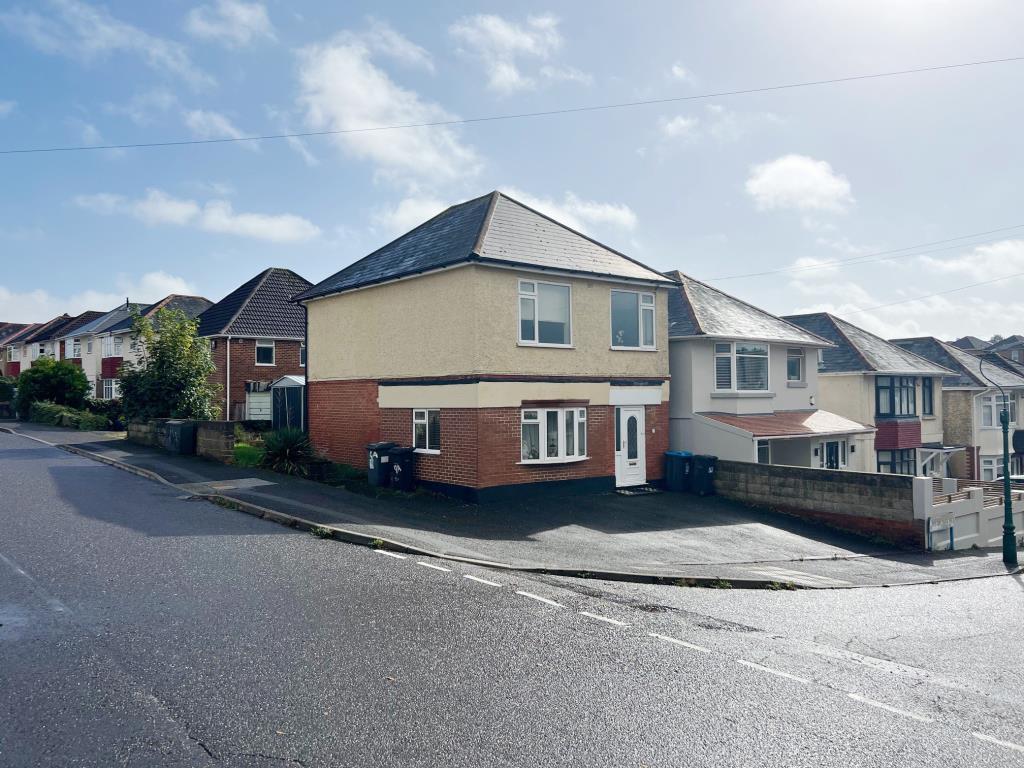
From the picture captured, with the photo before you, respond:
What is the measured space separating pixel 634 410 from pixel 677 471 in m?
2.12

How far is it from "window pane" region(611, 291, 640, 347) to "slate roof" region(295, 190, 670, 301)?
60 cm

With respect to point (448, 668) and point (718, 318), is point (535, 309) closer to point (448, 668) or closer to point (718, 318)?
point (718, 318)

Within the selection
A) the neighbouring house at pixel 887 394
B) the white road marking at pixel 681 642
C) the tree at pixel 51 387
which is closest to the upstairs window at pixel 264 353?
the tree at pixel 51 387

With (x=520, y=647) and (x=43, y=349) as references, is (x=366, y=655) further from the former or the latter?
(x=43, y=349)

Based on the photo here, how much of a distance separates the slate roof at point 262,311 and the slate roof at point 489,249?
1344 centimetres

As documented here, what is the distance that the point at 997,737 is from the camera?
570 centimetres

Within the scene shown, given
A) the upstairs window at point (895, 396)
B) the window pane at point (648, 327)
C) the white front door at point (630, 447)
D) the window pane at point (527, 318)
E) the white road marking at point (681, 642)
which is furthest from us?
the upstairs window at point (895, 396)

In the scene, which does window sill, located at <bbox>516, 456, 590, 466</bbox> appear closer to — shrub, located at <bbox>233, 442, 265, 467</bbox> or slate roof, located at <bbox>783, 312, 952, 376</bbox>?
shrub, located at <bbox>233, 442, 265, 467</bbox>

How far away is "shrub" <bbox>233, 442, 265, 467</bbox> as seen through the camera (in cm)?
1959

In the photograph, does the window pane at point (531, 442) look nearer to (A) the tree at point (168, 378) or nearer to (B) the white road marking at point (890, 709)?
(B) the white road marking at point (890, 709)

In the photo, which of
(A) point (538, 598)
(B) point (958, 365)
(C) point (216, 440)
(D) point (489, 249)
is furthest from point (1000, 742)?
(B) point (958, 365)

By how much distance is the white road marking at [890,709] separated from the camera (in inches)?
235

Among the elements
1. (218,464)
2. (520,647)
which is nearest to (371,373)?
(218,464)

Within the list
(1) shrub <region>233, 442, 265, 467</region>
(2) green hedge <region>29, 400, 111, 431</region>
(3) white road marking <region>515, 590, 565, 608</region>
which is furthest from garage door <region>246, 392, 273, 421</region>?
(3) white road marking <region>515, 590, 565, 608</region>
